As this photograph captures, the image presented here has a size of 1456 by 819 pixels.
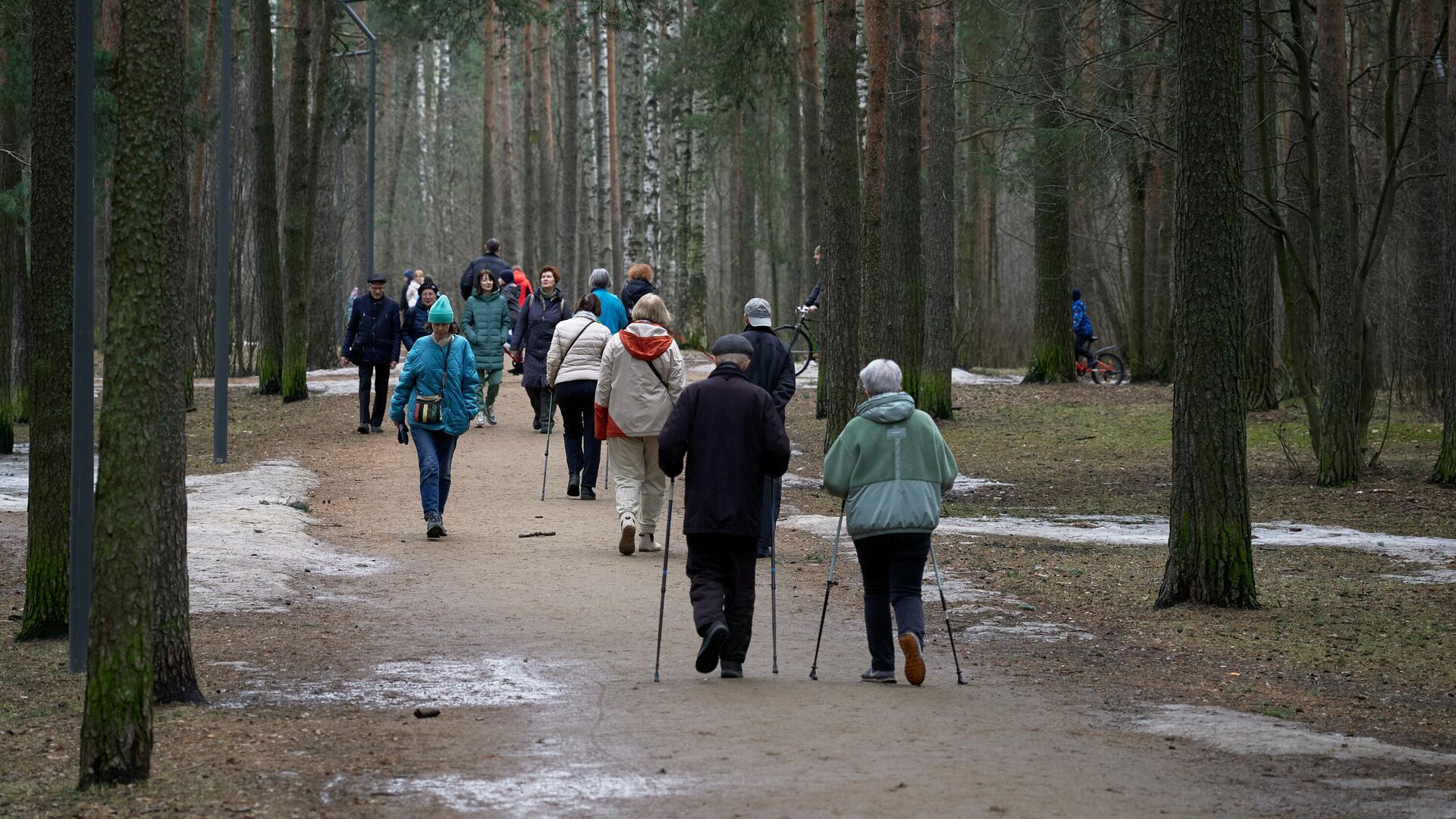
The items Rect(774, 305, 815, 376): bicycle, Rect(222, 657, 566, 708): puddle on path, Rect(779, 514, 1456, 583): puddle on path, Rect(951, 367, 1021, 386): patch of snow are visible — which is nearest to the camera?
Rect(222, 657, 566, 708): puddle on path

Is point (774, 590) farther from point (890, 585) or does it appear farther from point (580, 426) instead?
point (580, 426)

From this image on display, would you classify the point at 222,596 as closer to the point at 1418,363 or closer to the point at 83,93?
the point at 83,93

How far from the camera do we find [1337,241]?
15.6m

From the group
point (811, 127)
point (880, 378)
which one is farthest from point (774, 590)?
point (811, 127)

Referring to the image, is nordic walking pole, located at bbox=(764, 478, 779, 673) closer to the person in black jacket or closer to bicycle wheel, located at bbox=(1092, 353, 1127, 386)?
the person in black jacket

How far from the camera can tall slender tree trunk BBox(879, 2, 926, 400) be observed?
19641 millimetres

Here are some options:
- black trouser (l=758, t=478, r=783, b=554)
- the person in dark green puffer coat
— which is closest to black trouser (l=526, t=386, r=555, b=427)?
the person in dark green puffer coat

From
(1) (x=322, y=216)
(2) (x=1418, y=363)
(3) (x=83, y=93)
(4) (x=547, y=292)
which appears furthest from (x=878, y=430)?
(1) (x=322, y=216)

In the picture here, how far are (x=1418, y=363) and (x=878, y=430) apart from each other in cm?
1817

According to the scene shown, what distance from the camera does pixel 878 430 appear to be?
8148 mm

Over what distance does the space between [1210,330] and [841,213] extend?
760cm

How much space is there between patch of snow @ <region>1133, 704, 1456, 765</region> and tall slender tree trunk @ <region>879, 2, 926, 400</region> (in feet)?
38.9

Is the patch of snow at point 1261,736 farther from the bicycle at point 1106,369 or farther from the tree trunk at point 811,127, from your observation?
the bicycle at point 1106,369

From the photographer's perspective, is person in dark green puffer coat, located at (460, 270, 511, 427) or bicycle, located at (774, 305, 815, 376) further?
bicycle, located at (774, 305, 815, 376)
